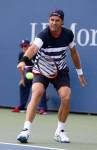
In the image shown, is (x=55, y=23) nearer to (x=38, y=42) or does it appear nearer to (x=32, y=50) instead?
(x=38, y=42)

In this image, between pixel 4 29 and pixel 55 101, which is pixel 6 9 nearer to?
pixel 4 29

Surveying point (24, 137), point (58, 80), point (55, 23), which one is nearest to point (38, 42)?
point (55, 23)

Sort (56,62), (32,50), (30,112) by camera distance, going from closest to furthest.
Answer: (32,50) < (30,112) < (56,62)

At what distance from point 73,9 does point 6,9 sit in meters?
1.46

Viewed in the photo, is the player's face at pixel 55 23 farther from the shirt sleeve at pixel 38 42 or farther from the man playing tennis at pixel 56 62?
the shirt sleeve at pixel 38 42

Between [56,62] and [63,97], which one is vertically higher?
[56,62]

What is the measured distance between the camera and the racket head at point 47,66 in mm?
6816

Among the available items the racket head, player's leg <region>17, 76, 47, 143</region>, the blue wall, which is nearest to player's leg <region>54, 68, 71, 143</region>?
the racket head

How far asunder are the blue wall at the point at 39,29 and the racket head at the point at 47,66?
11.6 feet

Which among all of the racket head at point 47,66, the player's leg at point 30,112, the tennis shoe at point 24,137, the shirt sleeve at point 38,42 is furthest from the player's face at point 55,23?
the tennis shoe at point 24,137

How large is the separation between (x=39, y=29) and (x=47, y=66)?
3.94 m

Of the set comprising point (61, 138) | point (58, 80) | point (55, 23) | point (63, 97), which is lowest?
point (61, 138)

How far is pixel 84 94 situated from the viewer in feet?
34.3

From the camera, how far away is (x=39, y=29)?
421 inches
